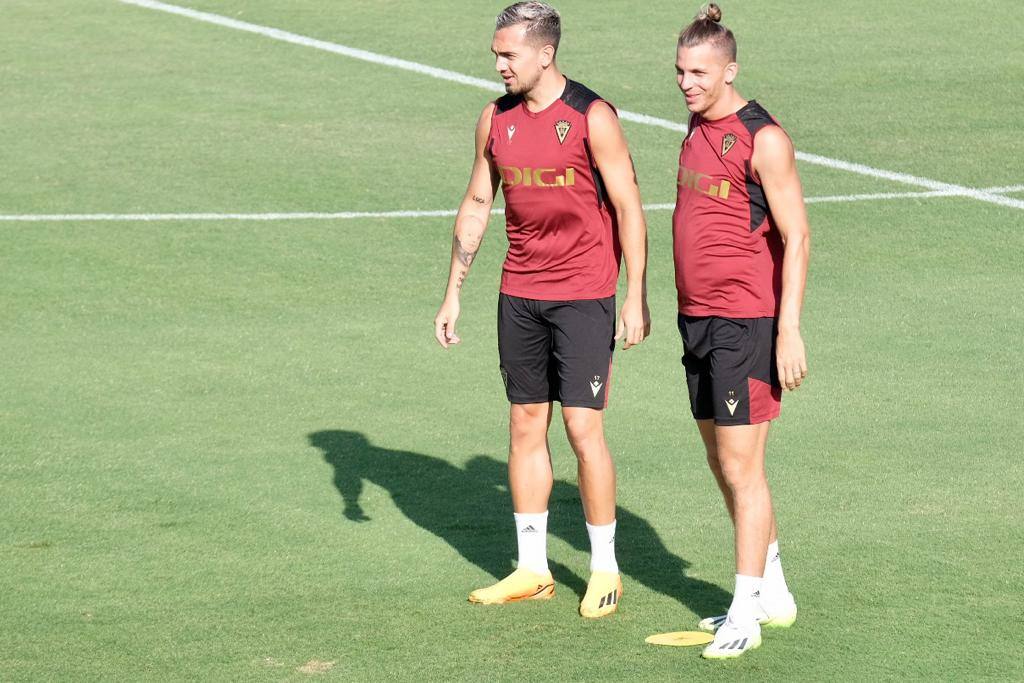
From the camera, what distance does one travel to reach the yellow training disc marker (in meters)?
6.59

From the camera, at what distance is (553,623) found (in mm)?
6902

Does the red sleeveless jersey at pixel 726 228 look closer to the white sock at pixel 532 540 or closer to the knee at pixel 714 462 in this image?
the knee at pixel 714 462

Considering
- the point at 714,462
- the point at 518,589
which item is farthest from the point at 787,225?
the point at 518,589

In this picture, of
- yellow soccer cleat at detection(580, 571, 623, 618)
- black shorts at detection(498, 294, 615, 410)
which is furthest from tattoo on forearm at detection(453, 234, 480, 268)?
yellow soccer cleat at detection(580, 571, 623, 618)

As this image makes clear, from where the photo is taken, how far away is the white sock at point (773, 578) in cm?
671

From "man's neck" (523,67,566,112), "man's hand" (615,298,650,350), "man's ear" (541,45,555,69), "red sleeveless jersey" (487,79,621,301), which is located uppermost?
"man's ear" (541,45,555,69)

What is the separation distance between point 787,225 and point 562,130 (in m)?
1.05

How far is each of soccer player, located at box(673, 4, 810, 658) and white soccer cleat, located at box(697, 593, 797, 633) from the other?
0.50 ft

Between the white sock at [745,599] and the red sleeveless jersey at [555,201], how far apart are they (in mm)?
1309

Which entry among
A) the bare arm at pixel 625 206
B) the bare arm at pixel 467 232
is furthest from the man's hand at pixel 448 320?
the bare arm at pixel 625 206

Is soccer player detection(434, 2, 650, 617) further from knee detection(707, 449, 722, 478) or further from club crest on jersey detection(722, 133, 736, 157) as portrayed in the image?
club crest on jersey detection(722, 133, 736, 157)

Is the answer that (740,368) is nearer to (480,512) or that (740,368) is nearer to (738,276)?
(738,276)

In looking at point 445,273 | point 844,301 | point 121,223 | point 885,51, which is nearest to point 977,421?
point 844,301

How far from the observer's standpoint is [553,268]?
6.94 metres
